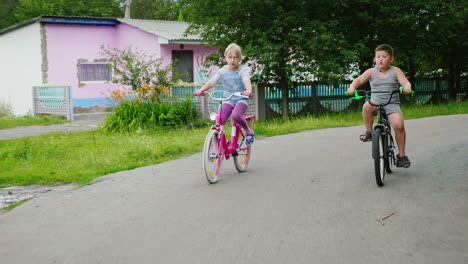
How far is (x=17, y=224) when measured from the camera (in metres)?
5.73

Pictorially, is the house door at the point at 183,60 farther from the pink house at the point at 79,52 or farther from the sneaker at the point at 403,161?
the sneaker at the point at 403,161

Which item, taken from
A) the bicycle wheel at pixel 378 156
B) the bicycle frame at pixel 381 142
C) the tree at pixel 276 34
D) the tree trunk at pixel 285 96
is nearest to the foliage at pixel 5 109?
the tree at pixel 276 34

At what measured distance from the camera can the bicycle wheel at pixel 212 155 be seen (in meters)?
7.00

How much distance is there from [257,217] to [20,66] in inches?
944

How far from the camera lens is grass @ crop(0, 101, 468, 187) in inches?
334

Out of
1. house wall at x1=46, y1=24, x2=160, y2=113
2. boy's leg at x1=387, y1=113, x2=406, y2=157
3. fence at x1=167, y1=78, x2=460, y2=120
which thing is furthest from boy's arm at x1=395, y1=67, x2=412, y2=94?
house wall at x1=46, y1=24, x2=160, y2=113

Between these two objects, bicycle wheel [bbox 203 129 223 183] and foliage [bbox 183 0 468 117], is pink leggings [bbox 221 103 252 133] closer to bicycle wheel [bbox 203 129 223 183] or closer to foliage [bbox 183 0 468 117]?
bicycle wheel [bbox 203 129 223 183]

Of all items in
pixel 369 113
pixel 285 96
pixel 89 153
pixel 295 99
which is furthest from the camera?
pixel 295 99

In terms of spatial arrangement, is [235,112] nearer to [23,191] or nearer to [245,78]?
[245,78]

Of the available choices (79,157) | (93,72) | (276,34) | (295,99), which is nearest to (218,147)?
(79,157)

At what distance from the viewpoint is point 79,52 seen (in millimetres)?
25922

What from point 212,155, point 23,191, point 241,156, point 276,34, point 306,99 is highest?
point 276,34

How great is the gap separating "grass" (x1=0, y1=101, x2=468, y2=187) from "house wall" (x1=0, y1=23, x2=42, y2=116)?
1144 centimetres

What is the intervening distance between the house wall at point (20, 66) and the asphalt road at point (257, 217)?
61.3ft
